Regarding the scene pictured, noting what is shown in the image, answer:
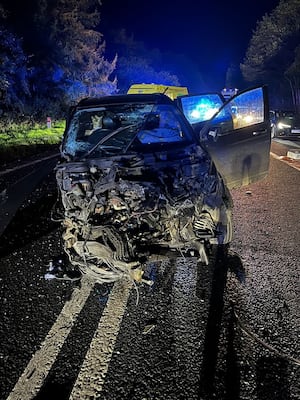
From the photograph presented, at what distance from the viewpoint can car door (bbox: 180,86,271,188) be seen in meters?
4.50

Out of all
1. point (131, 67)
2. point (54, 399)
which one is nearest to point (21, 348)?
point (54, 399)

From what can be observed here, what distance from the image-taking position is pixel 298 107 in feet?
98.6

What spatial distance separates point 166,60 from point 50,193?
5867 cm

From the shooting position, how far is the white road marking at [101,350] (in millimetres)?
1972

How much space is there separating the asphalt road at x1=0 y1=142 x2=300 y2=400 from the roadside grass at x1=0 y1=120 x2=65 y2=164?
8.10 m

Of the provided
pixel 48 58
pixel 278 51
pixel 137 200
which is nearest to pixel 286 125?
pixel 137 200

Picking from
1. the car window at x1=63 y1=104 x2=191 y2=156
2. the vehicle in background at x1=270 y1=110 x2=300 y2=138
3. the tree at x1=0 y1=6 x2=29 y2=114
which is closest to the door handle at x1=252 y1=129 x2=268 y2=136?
the car window at x1=63 y1=104 x2=191 y2=156

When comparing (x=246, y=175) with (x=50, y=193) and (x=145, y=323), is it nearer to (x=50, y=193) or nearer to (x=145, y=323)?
(x=145, y=323)

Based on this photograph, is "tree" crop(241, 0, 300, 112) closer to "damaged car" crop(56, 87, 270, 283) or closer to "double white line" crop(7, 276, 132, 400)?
"damaged car" crop(56, 87, 270, 283)

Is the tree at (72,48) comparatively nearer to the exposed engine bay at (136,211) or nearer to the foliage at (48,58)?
the foliage at (48,58)

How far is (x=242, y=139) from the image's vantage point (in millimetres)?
4730

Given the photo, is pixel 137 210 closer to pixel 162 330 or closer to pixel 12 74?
pixel 162 330

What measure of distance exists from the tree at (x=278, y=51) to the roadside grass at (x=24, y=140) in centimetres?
2117

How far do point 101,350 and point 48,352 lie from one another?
0.40m
